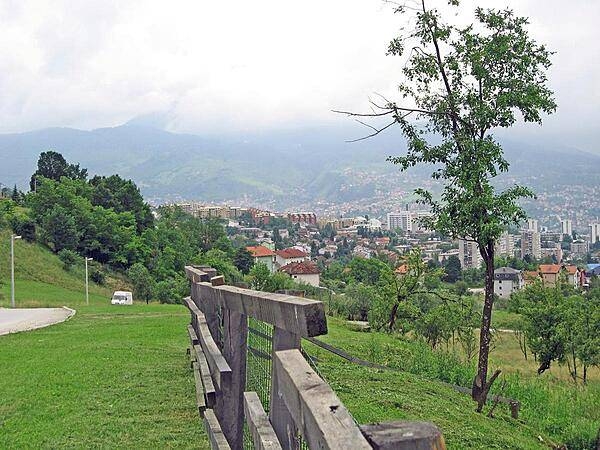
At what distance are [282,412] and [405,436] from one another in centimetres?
112

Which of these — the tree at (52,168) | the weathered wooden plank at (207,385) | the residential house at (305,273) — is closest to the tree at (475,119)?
the weathered wooden plank at (207,385)

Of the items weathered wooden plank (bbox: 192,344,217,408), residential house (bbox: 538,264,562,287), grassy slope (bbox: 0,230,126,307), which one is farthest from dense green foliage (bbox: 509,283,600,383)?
weathered wooden plank (bbox: 192,344,217,408)

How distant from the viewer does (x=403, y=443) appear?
115 centimetres

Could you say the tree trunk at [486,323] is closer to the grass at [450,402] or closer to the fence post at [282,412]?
the grass at [450,402]

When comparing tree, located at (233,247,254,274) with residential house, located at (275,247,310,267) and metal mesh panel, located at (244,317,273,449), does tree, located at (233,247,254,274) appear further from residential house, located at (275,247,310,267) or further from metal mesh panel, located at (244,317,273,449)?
metal mesh panel, located at (244,317,273,449)

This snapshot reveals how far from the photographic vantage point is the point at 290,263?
96.9 metres

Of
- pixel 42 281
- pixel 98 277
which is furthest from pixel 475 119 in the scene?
pixel 98 277

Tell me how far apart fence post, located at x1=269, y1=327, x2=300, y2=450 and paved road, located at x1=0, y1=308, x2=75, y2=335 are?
1761 centimetres

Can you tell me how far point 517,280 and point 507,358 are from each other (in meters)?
58.8

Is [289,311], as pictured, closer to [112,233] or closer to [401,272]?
[401,272]

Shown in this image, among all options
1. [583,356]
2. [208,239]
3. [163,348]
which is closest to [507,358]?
[583,356]

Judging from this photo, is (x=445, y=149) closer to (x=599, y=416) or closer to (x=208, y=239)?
(x=599, y=416)

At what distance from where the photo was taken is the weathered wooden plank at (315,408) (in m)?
1.20

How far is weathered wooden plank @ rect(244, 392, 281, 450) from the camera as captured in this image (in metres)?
2.18
